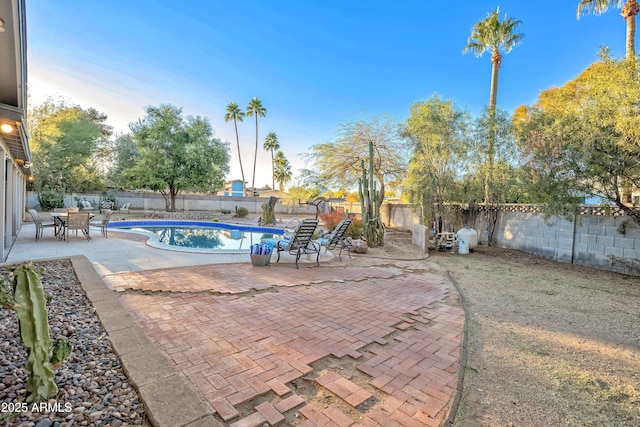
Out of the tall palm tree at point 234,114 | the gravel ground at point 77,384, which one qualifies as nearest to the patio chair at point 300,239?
the gravel ground at point 77,384

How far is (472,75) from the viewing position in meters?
14.9

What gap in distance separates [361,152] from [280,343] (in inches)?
470

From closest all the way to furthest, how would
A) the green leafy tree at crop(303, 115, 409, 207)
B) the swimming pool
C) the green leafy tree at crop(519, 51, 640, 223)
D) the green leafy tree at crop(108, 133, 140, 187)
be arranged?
the green leafy tree at crop(519, 51, 640, 223) → the swimming pool → the green leafy tree at crop(303, 115, 409, 207) → the green leafy tree at crop(108, 133, 140, 187)

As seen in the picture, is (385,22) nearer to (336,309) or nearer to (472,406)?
(336,309)

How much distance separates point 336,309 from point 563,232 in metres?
8.30

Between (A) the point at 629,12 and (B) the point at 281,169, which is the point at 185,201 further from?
(A) the point at 629,12

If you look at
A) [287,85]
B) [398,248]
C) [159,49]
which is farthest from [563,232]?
[159,49]

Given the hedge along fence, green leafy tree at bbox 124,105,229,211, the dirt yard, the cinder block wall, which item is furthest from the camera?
the hedge along fence

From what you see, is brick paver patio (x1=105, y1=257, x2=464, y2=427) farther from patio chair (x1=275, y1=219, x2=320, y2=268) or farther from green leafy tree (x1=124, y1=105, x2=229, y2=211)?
green leafy tree (x1=124, y1=105, x2=229, y2=211)

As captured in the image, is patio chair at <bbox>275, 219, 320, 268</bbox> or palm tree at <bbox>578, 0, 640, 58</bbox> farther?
palm tree at <bbox>578, 0, 640, 58</bbox>

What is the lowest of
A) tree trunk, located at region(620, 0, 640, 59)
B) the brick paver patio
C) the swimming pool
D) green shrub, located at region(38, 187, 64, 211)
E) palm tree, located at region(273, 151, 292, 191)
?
the swimming pool

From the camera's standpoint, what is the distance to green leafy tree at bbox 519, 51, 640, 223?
5570mm

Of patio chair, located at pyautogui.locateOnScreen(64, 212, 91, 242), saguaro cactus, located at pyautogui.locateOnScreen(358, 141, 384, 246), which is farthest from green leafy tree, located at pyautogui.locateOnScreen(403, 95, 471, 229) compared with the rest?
patio chair, located at pyautogui.locateOnScreen(64, 212, 91, 242)

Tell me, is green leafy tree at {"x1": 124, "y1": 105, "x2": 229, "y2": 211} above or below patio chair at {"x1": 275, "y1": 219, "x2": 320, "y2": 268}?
above
